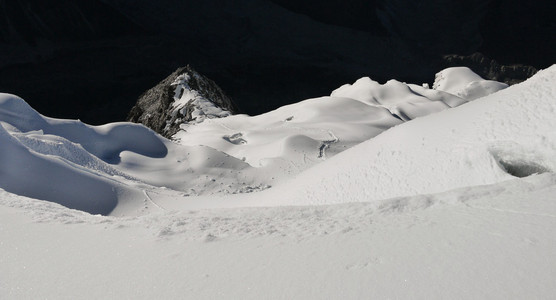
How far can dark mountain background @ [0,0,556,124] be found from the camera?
30078 millimetres

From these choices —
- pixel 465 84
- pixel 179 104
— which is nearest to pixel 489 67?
pixel 465 84

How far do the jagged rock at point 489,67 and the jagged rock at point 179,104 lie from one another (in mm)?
26899

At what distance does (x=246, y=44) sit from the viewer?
37.0 metres

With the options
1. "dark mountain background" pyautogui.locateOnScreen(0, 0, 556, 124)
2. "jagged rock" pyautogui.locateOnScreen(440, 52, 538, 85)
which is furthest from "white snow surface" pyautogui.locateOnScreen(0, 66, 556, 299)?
"jagged rock" pyautogui.locateOnScreen(440, 52, 538, 85)

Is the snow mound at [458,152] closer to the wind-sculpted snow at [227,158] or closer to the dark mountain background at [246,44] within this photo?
the wind-sculpted snow at [227,158]

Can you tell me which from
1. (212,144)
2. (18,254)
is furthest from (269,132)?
(18,254)

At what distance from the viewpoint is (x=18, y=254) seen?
2129mm

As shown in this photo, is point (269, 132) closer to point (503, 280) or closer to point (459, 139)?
point (459, 139)

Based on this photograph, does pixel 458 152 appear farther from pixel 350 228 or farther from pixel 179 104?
pixel 179 104

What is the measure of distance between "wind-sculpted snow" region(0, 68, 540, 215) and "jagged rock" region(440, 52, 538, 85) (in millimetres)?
24196

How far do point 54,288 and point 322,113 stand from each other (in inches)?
356

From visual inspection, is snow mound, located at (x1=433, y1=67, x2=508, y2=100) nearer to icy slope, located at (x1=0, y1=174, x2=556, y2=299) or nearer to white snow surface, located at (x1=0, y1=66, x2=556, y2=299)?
white snow surface, located at (x1=0, y1=66, x2=556, y2=299)

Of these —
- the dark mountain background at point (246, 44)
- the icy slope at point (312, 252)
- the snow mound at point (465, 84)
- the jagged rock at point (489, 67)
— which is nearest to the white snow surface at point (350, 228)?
the icy slope at point (312, 252)

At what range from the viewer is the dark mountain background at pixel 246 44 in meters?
30.1
